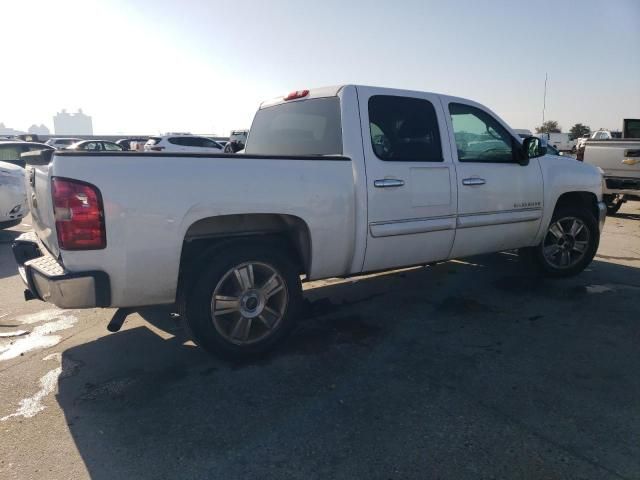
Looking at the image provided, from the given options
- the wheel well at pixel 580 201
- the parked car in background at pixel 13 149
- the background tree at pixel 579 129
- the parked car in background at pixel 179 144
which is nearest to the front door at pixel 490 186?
the wheel well at pixel 580 201

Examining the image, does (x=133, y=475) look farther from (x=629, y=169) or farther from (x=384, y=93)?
(x=629, y=169)

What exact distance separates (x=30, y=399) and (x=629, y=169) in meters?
10.9

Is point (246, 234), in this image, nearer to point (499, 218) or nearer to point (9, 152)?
point (499, 218)

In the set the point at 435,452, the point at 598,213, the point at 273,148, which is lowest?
the point at 435,452

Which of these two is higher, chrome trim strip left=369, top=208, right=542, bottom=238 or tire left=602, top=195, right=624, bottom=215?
chrome trim strip left=369, top=208, right=542, bottom=238

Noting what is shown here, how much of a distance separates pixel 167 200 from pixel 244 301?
94cm

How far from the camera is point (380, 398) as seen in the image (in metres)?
2.93

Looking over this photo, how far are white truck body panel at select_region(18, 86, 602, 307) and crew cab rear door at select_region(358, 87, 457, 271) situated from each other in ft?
0.04

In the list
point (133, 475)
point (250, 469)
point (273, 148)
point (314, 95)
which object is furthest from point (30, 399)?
point (314, 95)

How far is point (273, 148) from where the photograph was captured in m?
4.63

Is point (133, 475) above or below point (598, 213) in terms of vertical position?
below

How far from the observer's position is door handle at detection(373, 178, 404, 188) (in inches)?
148

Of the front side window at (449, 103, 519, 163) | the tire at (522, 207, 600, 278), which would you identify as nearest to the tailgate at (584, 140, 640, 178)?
the tire at (522, 207, 600, 278)

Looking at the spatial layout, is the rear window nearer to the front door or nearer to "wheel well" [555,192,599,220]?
the front door
